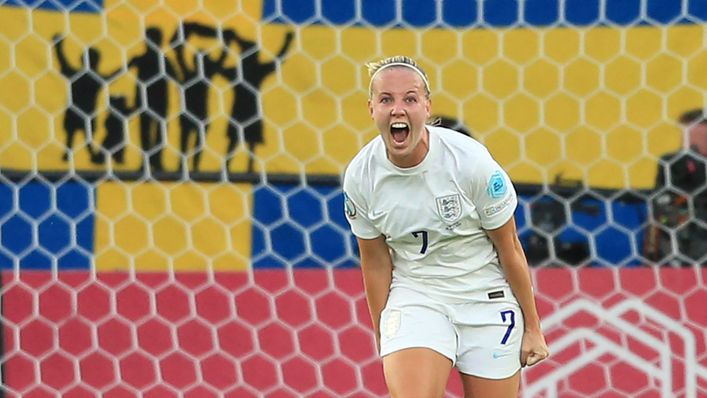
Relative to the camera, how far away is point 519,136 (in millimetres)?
3088

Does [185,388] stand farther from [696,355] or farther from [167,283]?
[696,355]

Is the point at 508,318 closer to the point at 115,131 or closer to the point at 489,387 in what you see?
the point at 489,387

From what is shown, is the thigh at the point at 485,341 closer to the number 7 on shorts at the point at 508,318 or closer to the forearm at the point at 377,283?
the number 7 on shorts at the point at 508,318

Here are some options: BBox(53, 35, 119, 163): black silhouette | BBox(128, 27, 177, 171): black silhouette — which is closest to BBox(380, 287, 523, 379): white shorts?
BBox(128, 27, 177, 171): black silhouette

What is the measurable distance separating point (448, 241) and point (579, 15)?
1009mm

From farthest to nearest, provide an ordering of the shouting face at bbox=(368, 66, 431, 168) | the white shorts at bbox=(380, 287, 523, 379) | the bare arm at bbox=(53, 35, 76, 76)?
1. the bare arm at bbox=(53, 35, 76, 76)
2. the white shorts at bbox=(380, 287, 523, 379)
3. the shouting face at bbox=(368, 66, 431, 168)

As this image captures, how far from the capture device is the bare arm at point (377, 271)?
2.40m

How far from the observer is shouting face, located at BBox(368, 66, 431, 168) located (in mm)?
2203

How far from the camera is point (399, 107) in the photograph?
7.21ft

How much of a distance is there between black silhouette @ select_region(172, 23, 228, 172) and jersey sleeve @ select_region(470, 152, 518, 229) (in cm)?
104

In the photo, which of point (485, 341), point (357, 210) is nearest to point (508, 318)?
point (485, 341)

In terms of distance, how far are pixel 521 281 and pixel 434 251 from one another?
0.18 meters

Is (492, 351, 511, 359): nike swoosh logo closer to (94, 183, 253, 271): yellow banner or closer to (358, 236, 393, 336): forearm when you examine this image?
(358, 236, 393, 336): forearm

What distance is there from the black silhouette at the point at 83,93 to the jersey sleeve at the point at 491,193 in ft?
3.94
